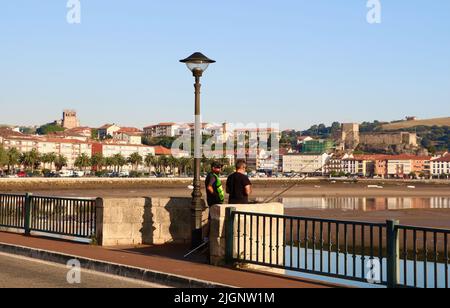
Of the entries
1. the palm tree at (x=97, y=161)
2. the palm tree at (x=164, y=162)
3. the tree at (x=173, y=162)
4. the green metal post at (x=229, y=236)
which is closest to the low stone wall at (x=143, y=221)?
the green metal post at (x=229, y=236)

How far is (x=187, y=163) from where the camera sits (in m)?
182

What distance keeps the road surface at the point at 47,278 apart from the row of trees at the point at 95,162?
115746 mm

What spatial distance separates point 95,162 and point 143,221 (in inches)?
6039

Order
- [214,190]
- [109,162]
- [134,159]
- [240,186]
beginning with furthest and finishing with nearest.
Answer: [134,159]
[109,162]
[214,190]
[240,186]

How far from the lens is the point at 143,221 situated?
15383mm

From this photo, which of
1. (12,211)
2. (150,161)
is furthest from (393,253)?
(150,161)

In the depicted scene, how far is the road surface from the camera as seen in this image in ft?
33.3

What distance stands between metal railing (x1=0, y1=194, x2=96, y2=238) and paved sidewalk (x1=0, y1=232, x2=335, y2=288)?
0.47m

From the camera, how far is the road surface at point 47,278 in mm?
10164

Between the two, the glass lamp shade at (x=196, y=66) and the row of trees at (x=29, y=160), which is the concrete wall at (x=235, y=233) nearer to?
the glass lamp shade at (x=196, y=66)

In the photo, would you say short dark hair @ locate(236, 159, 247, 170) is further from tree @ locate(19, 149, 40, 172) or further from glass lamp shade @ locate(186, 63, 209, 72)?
tree @ locate(19, 149, 40, 172)

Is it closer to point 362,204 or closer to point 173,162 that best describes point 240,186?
point 362,204
